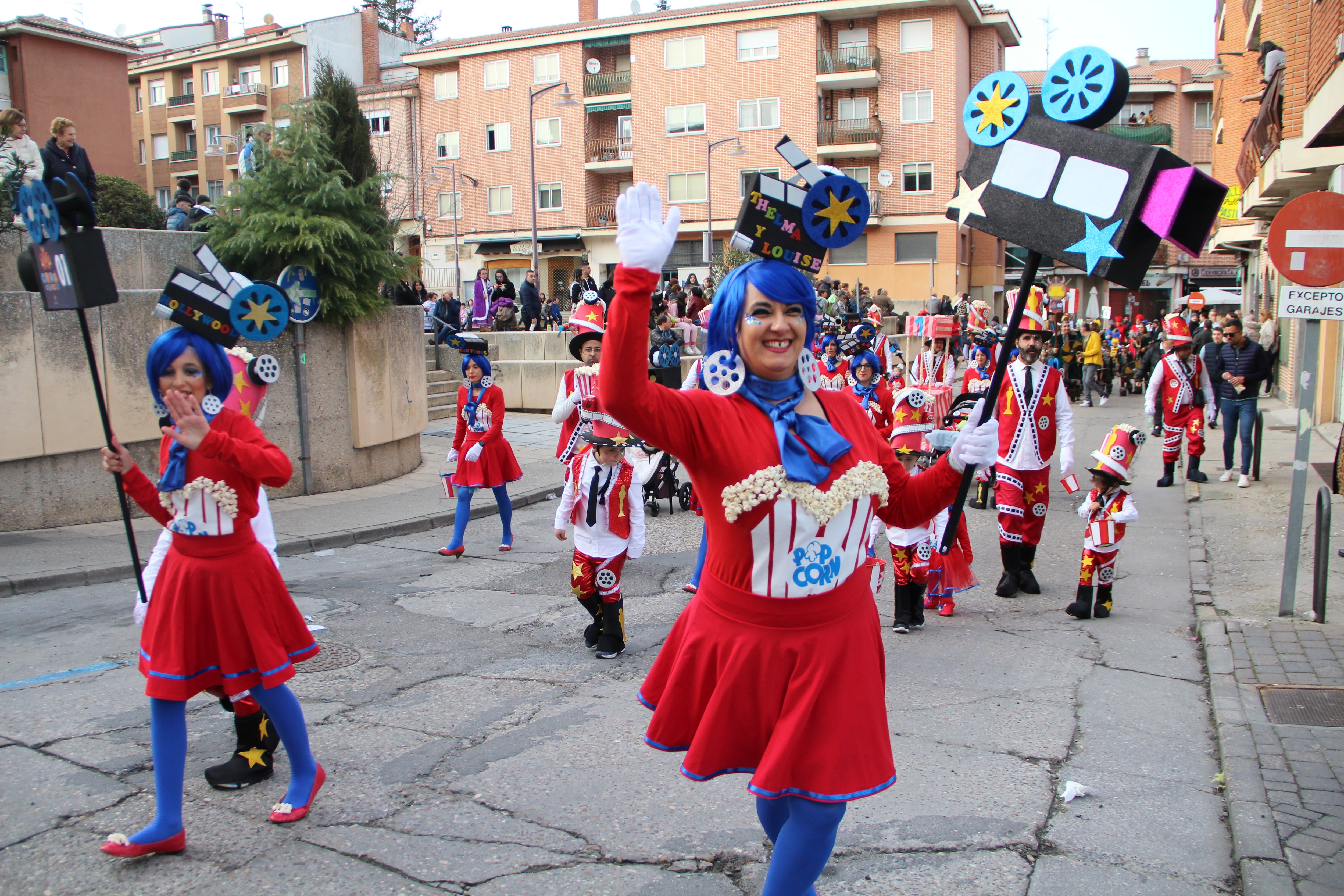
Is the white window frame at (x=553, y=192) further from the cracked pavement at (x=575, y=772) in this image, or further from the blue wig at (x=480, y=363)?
the cracked pavement at (x=575, y=772)

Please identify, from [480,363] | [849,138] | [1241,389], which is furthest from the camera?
[849,138]

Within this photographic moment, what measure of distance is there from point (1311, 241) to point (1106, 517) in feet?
7.02

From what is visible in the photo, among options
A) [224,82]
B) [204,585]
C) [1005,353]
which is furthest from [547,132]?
[1005,353]

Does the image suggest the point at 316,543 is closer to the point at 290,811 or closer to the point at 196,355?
the point at 290,811

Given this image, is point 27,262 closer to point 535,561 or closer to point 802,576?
point 802,576

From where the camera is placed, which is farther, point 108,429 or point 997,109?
point 108,429

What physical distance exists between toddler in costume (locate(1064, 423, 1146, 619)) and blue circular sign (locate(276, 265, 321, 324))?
8034mm

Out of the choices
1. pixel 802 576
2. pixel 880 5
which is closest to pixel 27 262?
pixel 802 576

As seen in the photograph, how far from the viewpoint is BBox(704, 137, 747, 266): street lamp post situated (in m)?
43.3

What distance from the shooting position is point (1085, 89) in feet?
9.70

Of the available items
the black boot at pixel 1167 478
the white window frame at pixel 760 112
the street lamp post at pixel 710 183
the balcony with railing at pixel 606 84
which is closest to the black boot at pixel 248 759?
the black boot at pixel 1167 478

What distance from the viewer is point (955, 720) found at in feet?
16.6

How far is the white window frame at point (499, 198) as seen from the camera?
164ft

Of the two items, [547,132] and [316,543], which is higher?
[547,132]
